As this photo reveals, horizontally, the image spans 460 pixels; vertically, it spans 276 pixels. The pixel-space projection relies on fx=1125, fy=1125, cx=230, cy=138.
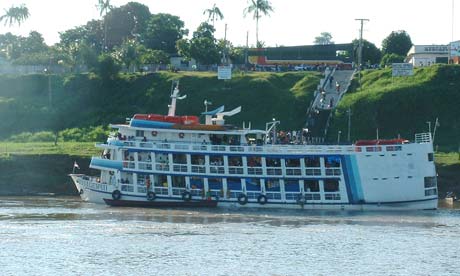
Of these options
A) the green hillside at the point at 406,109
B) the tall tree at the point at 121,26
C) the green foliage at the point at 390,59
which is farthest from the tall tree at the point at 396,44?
the tall tree at the point at 121,26

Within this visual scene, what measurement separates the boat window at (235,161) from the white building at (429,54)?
176ft

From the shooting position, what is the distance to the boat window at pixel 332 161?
7388cm

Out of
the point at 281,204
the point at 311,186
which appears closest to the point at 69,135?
the point at 281,204

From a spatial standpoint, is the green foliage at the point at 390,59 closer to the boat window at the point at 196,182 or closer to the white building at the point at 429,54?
the white building at the point at 429,54

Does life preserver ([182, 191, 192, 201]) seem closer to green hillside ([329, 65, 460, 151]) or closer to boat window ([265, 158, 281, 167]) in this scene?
boat window ([265, 158, 281, 167])

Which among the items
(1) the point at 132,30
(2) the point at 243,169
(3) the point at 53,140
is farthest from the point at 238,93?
(1) the point at 132,30

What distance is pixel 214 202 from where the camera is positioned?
2940 inches

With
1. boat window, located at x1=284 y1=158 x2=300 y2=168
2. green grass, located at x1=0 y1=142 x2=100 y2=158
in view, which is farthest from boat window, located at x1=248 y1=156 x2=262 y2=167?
green grass, located at x1=0 y1=142 x2=100 y2=158

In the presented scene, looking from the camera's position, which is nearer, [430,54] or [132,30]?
[430,54]

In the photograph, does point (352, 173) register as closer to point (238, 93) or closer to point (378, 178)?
point (378, 178)

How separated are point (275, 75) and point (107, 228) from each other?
182 feet

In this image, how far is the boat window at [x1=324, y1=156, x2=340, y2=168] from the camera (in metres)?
73.9

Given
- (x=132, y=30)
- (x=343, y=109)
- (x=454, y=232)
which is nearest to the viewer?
(x=454, y=232)

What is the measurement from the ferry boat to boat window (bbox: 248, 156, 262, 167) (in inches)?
2.6
